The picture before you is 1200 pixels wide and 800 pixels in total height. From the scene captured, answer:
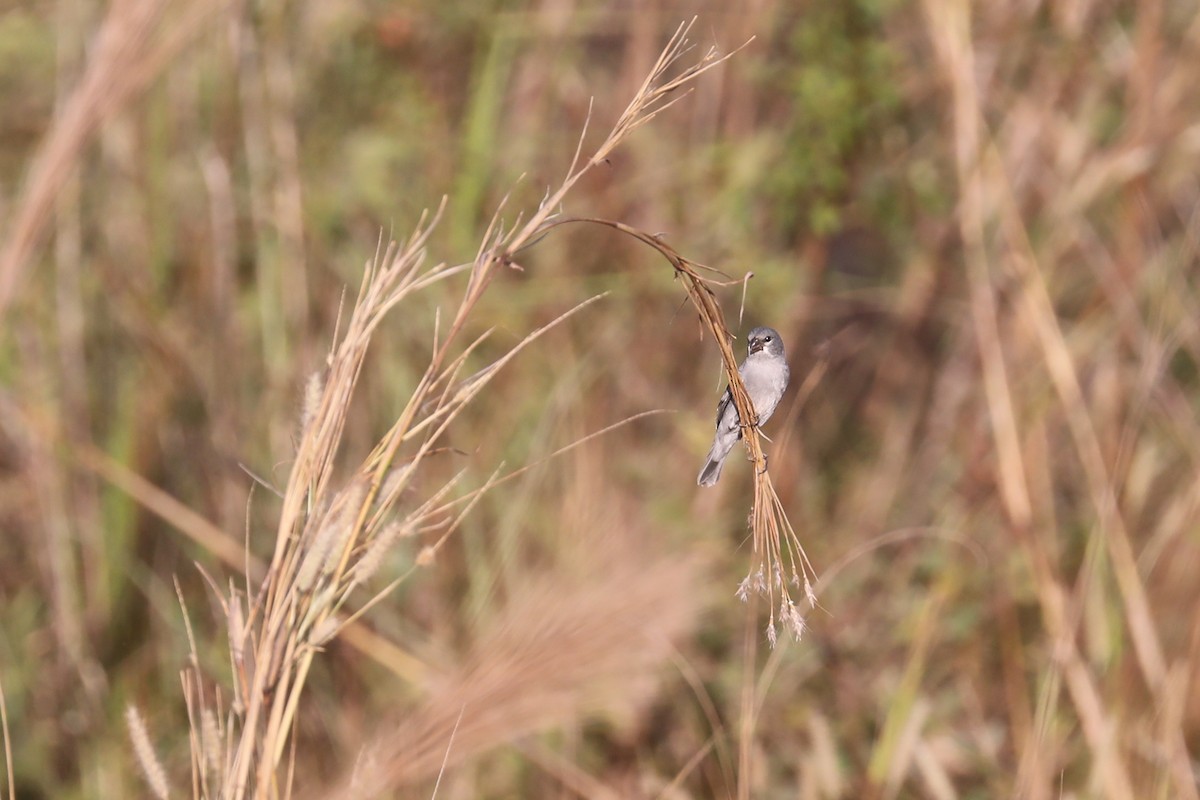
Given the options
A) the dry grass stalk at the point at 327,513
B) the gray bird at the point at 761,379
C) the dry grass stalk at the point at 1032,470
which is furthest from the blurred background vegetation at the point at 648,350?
the dry grass stalk at the point at 327,513

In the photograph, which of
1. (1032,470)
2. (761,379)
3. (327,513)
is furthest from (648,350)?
(327,513)

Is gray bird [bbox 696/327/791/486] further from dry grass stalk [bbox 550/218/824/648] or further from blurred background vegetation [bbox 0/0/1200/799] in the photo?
blurred background vegetation [bbox 0/0/1200/799]

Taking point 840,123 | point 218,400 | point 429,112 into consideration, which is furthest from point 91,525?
point 840,123

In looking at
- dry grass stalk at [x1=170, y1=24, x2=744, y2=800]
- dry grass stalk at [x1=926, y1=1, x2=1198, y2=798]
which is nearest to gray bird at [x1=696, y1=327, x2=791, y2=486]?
dry grass stalk at [x1=170, y1=24, x2=744, y2=800]

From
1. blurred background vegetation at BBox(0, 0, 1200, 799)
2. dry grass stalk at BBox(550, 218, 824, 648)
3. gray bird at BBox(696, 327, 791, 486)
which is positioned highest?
dry grass stalk at BBox(550, 218, 824, 648)

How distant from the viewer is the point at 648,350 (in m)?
2.69

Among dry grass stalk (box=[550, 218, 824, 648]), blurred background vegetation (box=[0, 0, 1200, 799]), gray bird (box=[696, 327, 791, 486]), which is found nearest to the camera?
dry grass stalk (box=[550, 218, 824, 648])

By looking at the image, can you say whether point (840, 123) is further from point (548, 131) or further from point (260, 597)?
point (260, 597)

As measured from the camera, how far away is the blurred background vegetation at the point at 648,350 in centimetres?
223

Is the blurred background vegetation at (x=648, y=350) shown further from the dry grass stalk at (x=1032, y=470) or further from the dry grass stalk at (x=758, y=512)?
the dry grass stalk at (x=758, y=512)

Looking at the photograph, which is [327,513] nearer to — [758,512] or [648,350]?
[758,512]

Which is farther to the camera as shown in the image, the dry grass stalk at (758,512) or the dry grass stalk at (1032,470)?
the dry grass stalk at (1032,470)

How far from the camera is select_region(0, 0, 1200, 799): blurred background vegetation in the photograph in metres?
2.23

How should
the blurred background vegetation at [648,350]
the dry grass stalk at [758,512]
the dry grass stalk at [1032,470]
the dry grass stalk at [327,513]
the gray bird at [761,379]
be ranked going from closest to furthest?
the dry grass stalk at [758,512] → the dry grass stalk at [327,513] → the gray bird at [761,379] → the dry grass stalk at [1032,470] → the blurred background vegetation at [648,350]
